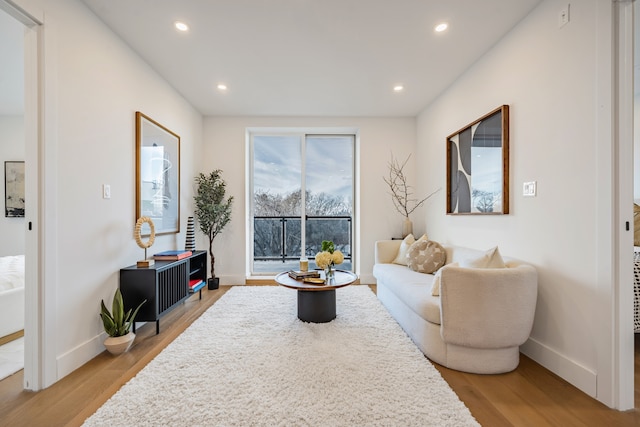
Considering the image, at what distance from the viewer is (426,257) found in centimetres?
311

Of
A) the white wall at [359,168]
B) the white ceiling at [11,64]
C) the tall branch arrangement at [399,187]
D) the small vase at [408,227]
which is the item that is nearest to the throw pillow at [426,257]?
the small vase at [408,227]

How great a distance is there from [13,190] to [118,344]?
3.60 m

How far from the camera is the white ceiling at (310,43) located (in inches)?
83.8

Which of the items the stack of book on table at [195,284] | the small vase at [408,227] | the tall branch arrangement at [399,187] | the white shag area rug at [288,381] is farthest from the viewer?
the tall branch arrangement at [399,187]

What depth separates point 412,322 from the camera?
2354mm

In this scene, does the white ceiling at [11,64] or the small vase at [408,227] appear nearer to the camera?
the white ceiling at [11,64]

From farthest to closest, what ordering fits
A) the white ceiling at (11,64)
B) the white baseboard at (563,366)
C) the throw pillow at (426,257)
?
1. the throw pillow at (426,257)
2. the white ceiling at (11,64)
3. the white baseboard at (563,366)

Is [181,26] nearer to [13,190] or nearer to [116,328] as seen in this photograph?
[116,328]

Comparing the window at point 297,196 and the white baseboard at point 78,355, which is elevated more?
the window at point 297,196

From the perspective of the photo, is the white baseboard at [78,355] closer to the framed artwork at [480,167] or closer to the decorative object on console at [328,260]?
the decorative object on console at [328,260]

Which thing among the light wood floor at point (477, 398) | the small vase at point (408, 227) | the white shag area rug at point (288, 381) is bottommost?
the light wood floor at point (477, 398)

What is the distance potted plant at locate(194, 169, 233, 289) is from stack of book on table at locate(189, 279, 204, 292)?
0.51 metres

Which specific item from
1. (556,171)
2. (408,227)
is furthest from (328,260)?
(556,171)

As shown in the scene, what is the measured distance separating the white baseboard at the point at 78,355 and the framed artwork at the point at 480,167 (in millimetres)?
3493
